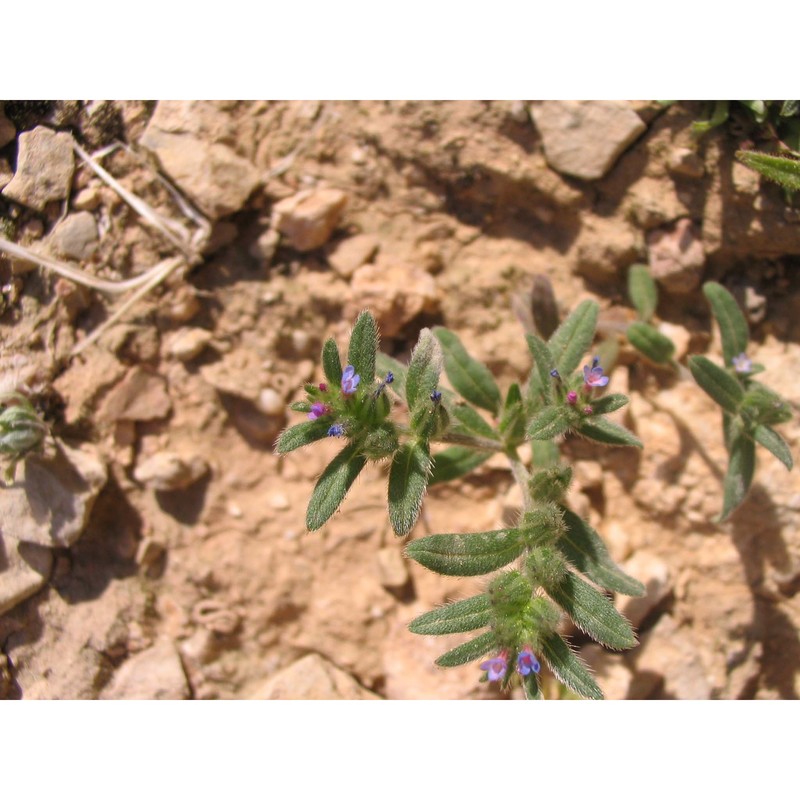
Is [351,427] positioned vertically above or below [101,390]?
above

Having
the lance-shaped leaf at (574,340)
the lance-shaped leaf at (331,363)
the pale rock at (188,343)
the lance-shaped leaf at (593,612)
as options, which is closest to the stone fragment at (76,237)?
the pale rock at (188,343)

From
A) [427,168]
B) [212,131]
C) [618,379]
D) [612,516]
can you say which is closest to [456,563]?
[612,516]

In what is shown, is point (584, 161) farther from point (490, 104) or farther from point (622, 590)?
point (622, 590)

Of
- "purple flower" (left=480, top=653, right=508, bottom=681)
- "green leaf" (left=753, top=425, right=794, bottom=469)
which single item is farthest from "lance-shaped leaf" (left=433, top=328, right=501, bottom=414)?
"purple flower" (left=480, top=653, right=508, bottom=681)

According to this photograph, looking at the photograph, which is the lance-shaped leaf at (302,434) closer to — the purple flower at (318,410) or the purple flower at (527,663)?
the purple flower at (318,410)

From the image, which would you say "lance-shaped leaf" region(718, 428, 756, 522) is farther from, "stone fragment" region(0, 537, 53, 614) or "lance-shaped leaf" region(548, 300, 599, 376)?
"stone fragment" region(0, 537, 53, 614)

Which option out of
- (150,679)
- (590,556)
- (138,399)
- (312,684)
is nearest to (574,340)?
(590,556)

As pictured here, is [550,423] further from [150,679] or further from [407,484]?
[150,679]
